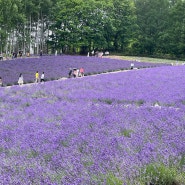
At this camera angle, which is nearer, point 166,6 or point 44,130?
point 44,130

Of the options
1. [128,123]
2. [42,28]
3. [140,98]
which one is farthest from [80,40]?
[128,123]

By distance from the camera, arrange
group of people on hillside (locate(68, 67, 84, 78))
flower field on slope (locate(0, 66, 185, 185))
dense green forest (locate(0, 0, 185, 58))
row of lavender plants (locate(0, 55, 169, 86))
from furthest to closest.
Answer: dense green forest (locate(0, 0, 185, 58)), group of people on hillside (locate(68, 67, 84, 78)), row of lavender plants (locate(0, 55, 169, 86)), flower field on slope (locate(0, 66, 185, 185))

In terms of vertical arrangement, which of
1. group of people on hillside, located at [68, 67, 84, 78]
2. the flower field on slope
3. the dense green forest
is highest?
the dense green forest

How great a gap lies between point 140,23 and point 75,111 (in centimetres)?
5224

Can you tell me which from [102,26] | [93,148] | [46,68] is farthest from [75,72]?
[102,26]

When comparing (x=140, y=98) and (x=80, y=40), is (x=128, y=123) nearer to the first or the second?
(x=140, y=98)

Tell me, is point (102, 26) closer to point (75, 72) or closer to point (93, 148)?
point (75, 72)

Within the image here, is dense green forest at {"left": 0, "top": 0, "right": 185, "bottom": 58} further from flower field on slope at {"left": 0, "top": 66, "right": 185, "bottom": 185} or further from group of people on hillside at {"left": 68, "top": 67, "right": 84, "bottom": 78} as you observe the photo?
flower field on slope at {"left": 0, "top": 66, "right": 185, "bottom": 185}

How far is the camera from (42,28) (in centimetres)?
5688

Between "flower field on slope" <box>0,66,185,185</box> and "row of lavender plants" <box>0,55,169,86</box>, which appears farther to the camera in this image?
"row of lavender plants" <box>0,55,169,86</box>

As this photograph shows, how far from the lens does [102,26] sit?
53781 mm

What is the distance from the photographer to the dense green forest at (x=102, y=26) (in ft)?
171

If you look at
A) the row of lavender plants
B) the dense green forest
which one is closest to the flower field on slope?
the row of lavender plants

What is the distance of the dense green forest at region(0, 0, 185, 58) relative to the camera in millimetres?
52219
